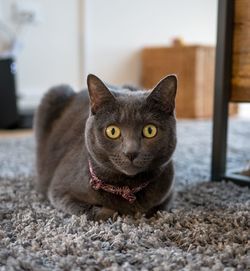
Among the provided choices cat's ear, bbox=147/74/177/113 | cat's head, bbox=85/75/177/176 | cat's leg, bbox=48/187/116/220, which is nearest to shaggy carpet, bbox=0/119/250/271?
cat's leg, bbox=48/187/116/220

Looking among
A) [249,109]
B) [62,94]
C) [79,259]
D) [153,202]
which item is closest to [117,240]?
[79,259]

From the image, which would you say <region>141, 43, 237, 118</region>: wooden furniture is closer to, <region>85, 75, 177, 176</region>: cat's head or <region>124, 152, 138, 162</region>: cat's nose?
<region>85, 75, 177, 176</region>: cat's head

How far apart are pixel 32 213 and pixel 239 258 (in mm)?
470

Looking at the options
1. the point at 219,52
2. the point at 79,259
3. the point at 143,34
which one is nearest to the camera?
the point at 79,259

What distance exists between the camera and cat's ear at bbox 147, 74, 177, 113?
886 mm

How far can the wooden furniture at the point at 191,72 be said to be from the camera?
3.13 m

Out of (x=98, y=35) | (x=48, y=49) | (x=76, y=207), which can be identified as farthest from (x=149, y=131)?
(x=98, y=35)

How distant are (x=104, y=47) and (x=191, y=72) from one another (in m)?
0.71

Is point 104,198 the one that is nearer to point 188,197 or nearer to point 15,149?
point 188,197

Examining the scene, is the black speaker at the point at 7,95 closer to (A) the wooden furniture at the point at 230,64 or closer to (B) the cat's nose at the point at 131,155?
(A) the wooden furniture at the point at 230,64

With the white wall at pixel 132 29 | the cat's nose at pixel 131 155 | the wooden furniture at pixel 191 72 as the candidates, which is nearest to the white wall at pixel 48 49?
the white wall at pixel 132 29

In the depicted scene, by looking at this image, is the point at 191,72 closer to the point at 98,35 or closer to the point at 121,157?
the point at 98,35

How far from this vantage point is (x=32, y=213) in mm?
939

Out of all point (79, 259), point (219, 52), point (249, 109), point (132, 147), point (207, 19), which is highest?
point (207, 19)
